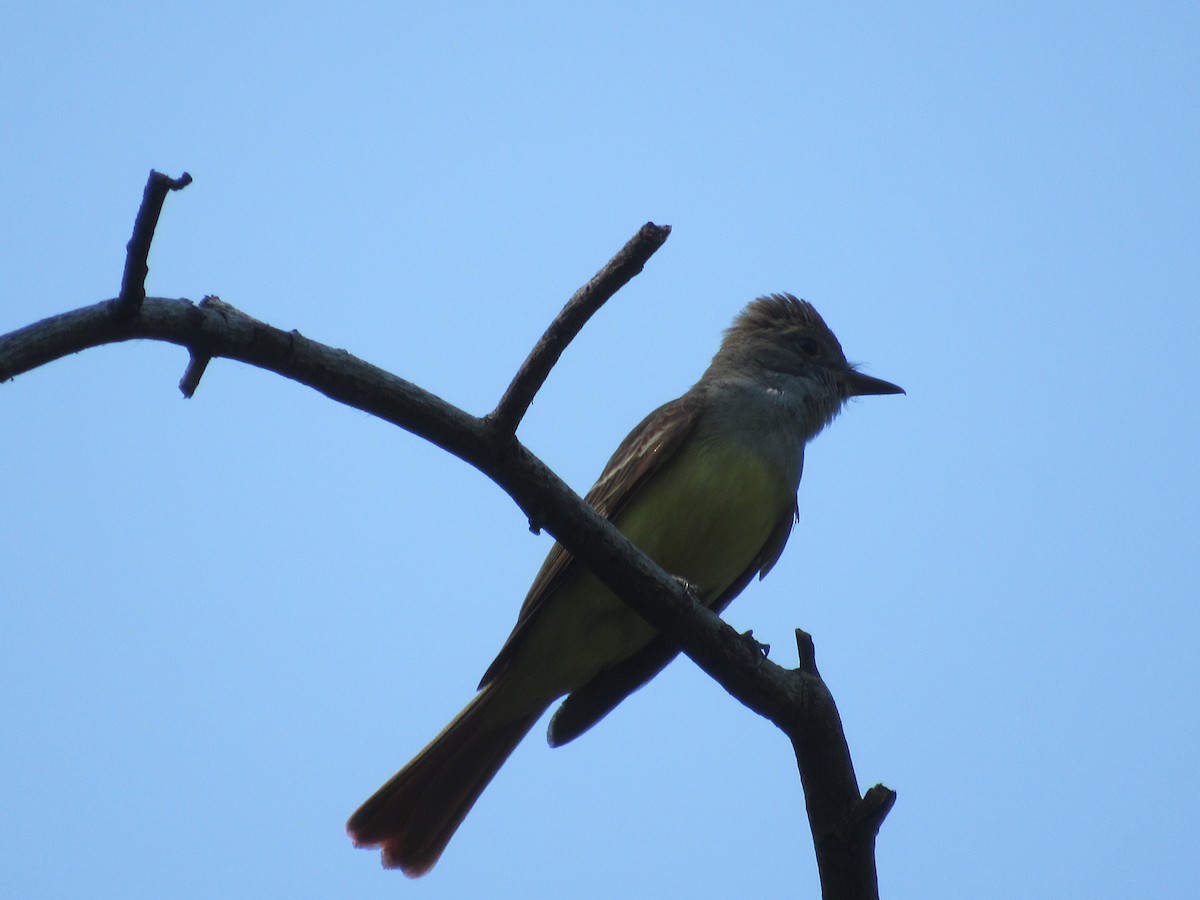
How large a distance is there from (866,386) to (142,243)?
532 cm

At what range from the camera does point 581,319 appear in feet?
12.8

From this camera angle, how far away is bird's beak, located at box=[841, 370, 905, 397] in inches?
302

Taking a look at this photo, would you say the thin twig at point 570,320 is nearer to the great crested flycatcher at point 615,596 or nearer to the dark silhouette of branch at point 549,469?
the dark silhouette of branch at point 549,469

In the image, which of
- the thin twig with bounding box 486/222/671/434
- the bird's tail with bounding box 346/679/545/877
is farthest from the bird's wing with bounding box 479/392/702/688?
the thin twig with bounding box 486/222/671/434

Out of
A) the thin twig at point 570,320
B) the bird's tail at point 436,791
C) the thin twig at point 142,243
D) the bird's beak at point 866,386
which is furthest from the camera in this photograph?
the bird's beak at point 866,386

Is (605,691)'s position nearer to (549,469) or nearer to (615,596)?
(615,596)

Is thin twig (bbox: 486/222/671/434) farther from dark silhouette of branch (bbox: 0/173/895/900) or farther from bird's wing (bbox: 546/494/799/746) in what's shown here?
bird's wing (bbox: 546/494/799/746)

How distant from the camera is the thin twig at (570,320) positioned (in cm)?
378

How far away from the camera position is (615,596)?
19.8 feet

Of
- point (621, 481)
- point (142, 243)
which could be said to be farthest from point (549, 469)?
point (621, 481)

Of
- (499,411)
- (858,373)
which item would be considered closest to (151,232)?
(499,411)

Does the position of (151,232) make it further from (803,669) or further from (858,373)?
(858,373)

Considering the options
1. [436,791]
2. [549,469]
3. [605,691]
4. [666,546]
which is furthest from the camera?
[605,691]

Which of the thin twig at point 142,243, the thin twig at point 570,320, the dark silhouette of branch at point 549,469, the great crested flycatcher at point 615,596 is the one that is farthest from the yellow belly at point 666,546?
the thin twig at point 142,243
